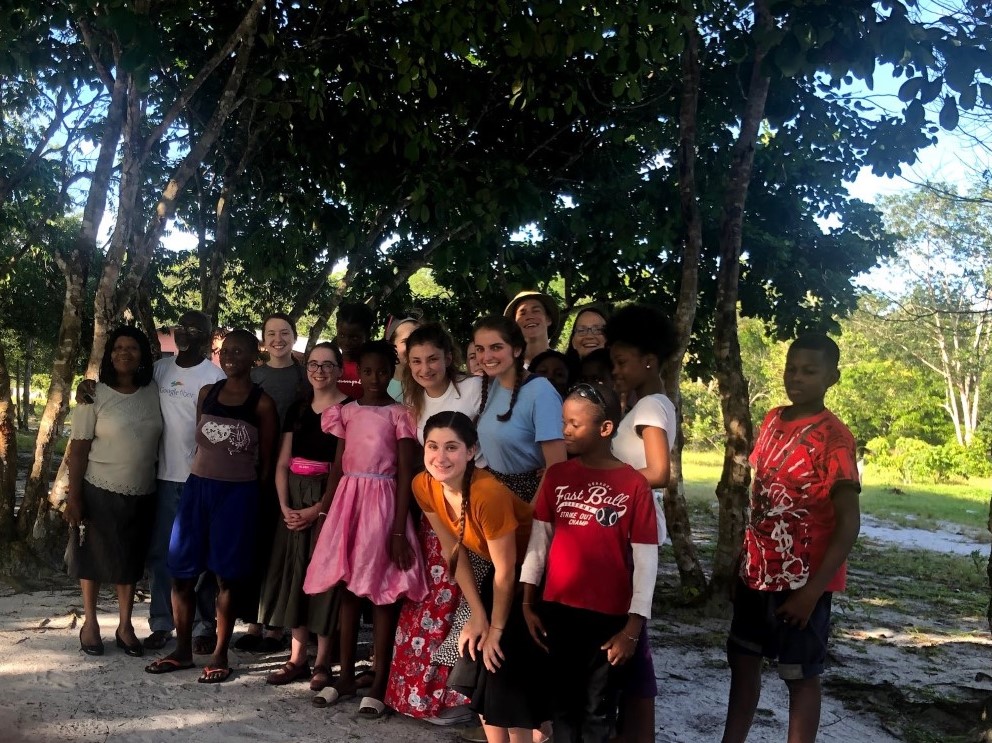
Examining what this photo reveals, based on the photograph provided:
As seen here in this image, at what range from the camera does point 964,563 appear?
33.1ft

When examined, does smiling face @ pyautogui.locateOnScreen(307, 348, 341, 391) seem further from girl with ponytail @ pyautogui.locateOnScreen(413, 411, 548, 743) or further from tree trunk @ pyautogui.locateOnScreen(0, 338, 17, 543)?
tree trunk @ pyautogui.locateOnScreen(0, 338, 17, 543)

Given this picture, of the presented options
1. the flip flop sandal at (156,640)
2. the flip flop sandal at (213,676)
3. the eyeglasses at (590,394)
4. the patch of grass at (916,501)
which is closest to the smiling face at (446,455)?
the eyeglasses at (590,394)

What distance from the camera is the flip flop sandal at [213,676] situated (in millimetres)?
4242

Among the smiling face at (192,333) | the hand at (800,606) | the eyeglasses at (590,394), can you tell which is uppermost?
the smiling face at (192,333)

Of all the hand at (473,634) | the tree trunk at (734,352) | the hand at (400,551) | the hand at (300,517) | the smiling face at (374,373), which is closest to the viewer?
the hand at (473,634)

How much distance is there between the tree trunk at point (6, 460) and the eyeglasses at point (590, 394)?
511cm

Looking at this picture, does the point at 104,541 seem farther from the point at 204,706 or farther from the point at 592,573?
the point at 592,573

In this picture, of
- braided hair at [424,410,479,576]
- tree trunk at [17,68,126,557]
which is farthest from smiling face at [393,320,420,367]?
tree trunk at [17,68,126,557]

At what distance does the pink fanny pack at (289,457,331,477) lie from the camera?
441 centimetres

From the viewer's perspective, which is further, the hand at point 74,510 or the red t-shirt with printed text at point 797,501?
the hand at point 74,510

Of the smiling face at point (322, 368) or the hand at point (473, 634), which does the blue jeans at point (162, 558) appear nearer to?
the smiling face at point (322, 368)

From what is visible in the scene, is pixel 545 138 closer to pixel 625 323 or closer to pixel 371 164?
pixel 371 164

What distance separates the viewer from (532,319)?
446 cm

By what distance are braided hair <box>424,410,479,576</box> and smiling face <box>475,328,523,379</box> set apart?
0.35 metres
